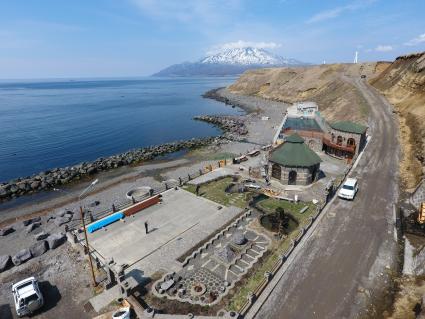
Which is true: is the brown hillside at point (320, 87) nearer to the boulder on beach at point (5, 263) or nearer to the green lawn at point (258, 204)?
the green lawn at point (258, 204)

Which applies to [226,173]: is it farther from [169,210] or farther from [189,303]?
[189,303]

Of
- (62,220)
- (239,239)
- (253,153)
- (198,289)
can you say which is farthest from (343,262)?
(62,220)

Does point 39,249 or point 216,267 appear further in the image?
point 39,249

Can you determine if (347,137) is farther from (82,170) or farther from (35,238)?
(82,170)

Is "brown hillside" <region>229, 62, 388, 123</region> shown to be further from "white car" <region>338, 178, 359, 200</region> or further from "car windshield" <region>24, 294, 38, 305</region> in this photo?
"car windshield" <region>24, 294, 38, 305</region>

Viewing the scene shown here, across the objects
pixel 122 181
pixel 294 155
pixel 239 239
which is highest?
pixel 294 155

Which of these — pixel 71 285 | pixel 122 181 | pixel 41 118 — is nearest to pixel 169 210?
pixel 71 285

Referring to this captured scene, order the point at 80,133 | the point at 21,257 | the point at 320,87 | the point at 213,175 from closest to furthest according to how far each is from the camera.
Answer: the point at 21,257
the point at 213,175
the point at 80,133
the point at 320,87
